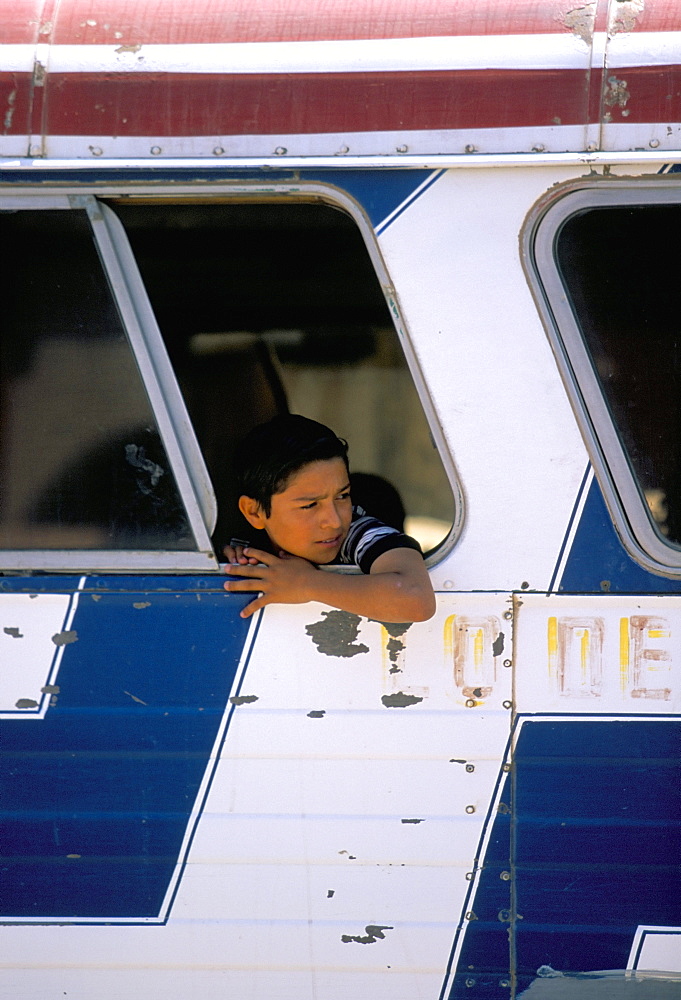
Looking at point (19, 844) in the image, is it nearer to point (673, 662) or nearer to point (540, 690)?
point (540, 690)

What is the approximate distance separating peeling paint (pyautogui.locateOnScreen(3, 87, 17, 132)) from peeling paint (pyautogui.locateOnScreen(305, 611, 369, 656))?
1.17 meters

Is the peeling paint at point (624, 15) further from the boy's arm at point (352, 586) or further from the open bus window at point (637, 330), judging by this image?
the boy's arm at point (352, 586)

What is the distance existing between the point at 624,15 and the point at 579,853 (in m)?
1.69

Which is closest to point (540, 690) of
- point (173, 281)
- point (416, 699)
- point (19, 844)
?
point (416, 699)

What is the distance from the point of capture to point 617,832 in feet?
5.89

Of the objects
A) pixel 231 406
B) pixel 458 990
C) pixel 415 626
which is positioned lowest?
pixel 458 990

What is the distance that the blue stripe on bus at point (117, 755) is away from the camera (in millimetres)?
1810

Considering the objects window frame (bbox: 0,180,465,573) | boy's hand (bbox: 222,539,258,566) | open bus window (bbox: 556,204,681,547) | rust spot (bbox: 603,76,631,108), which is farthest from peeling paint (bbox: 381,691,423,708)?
rust spot (bbox: 603,76,631,108)

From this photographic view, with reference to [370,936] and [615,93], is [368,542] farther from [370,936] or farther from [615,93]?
[615,93]

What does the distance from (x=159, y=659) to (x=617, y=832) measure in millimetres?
1015

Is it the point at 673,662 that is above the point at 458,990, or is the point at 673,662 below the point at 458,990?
above

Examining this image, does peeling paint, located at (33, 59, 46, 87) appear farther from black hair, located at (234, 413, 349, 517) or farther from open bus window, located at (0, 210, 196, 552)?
black hair, located at (234, 413, 349, 517)

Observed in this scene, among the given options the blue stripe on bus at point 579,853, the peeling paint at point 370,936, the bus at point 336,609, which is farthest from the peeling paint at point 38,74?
the peeling paint at point 370,936

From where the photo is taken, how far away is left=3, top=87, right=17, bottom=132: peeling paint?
173 centimetres
